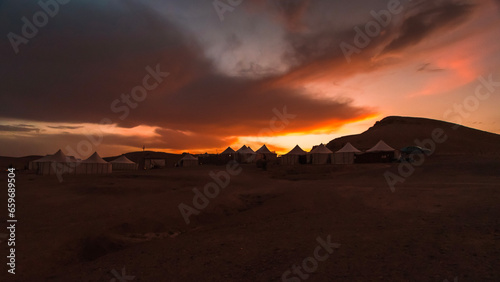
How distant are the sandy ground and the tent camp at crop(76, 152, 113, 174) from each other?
23947 millimetres

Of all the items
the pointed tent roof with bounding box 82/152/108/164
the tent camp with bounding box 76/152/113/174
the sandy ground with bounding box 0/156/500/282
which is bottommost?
the sandy ground with bounding box 0/156/500/282

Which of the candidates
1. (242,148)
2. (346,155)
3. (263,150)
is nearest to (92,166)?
(242,148)

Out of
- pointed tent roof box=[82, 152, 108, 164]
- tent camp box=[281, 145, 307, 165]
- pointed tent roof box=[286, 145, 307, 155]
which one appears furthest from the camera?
pointed tent roof box=[286, 145, 307, 155]

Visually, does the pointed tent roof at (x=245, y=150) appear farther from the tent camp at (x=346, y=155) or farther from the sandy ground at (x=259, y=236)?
the sandy ground at (x=259, y=236)

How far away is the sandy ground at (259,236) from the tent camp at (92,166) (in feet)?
78.6

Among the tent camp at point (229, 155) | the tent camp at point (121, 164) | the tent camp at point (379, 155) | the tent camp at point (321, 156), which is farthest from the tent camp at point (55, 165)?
the tent camp at point (379, 155)

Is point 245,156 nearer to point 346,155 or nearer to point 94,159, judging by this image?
point 346,155

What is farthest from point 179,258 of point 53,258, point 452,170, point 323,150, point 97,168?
point 323,150

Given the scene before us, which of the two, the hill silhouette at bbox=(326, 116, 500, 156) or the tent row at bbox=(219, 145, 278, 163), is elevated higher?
the hill silhouette at bbox=(326, 116, 500, 156)

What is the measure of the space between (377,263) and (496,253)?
8.11 ft

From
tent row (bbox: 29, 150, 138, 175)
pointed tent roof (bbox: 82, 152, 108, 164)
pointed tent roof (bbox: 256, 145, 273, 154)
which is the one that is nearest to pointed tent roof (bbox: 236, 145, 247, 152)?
pointed tent roof (bbox: 256, 145, 273, 154)

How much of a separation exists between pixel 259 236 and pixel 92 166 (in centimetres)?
3651

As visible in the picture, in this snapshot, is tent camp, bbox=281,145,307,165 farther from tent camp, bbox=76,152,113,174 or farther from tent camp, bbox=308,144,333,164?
tent camp, bbox=76,152,113,174

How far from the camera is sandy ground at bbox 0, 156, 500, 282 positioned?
255 inches
